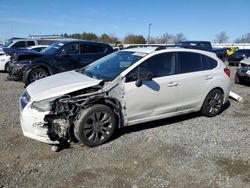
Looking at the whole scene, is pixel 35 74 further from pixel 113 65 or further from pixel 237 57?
pixel 237 57

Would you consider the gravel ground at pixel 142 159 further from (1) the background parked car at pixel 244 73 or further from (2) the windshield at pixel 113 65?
(1) the background parked car at pixel 244 73

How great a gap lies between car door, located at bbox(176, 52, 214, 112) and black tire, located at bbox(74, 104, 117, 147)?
1622mm

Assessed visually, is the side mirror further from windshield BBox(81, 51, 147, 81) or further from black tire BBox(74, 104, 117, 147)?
black tire BBox(74, 104, 117, 147)

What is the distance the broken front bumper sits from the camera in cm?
387

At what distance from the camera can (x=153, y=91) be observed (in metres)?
4.66

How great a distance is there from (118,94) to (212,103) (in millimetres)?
2602

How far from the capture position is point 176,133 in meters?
4.85

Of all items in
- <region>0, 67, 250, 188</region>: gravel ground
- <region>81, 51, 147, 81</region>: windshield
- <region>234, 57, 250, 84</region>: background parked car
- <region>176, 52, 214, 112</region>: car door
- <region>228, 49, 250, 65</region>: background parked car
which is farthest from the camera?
<region>228, 49, 250, 65</region>: background parked car

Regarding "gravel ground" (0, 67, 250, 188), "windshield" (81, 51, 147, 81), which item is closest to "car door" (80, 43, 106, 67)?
"windshield" (81, 51, 147, 81)

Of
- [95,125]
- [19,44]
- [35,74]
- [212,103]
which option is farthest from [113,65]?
[19,44]

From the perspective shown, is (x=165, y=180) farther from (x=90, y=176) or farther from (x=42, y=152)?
(x=42, y=152)

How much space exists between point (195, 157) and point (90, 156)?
1.64 m

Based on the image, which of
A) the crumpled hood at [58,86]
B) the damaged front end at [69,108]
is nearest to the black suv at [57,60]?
the crumpled hood at [58,86]

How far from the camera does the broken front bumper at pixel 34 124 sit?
3.87m
